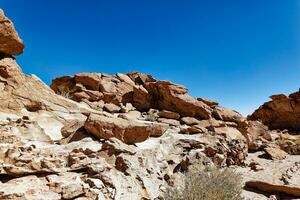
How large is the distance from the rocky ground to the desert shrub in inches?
33.3

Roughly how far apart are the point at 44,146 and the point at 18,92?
11.7 feet

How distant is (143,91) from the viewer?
66.1 feet

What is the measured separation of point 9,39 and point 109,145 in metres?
6.69

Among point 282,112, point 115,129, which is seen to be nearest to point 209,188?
point 115,129

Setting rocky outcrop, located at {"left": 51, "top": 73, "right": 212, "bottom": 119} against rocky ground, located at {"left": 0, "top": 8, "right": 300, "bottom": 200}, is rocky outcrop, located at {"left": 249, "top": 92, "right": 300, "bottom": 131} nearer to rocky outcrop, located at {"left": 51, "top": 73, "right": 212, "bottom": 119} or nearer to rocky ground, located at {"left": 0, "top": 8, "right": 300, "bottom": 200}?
rocky ground, located at {"left": 0, "top": 8, "right": 300, "bottom": 200}

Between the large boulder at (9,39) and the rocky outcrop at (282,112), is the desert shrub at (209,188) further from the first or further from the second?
the rocky outcrop at (282,112)

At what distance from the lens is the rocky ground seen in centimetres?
675

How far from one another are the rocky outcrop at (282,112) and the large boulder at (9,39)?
24.0 m

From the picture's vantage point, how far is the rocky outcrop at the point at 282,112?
2853 centimetres

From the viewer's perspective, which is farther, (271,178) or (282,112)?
(282,112)

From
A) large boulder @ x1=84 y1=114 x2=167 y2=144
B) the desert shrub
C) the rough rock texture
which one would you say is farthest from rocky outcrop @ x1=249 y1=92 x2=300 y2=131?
the desert shrub

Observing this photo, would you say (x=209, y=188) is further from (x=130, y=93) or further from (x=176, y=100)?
(x=130, y=93)

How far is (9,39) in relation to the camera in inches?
480

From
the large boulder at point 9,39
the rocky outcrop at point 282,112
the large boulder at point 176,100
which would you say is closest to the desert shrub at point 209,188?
the large boulder at point 9,39
